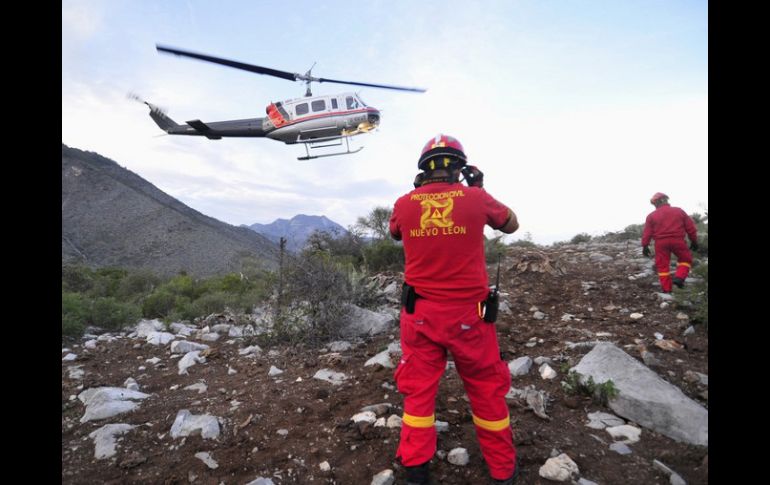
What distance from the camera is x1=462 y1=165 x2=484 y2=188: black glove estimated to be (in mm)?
2656

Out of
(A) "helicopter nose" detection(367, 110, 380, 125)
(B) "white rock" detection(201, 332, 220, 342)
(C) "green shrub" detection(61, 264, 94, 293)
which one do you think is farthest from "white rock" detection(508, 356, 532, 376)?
(C) "green shrub" detection(61, 264, 94, 293)

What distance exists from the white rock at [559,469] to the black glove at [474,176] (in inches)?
73.1

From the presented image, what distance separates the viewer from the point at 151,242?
40781 millimetres

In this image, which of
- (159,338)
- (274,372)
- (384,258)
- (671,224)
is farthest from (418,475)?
(384,258)

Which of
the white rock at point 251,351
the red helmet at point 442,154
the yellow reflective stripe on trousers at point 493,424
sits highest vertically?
the red helmet at point 442,154

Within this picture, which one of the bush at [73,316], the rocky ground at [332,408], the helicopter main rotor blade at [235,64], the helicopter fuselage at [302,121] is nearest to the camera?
the rocky ground at [332,408]

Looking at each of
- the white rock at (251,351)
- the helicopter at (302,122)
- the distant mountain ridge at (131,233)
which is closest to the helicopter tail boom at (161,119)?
the helicopter at (302,122)

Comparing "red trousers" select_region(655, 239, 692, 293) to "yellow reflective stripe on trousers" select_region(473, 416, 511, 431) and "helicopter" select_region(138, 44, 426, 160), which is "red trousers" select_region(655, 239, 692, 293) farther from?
"helicopter" select_region(138, 44, 426, 160)

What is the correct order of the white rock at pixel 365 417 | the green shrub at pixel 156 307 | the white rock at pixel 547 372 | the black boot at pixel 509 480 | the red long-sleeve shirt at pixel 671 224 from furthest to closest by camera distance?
the green shrub at pixel 156 307 → the red long-sleeve shirt at pixel 671 224 → the white rock at pixel 547 372 → the white rock at pixel 365 417 → the black boot at pixel 509 480

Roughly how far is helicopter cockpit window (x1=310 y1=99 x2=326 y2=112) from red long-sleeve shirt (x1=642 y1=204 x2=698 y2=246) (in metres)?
10.9

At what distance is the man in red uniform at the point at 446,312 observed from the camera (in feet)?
7.04

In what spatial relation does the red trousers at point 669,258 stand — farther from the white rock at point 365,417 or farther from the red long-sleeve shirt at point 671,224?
the white rock at point 365,417
